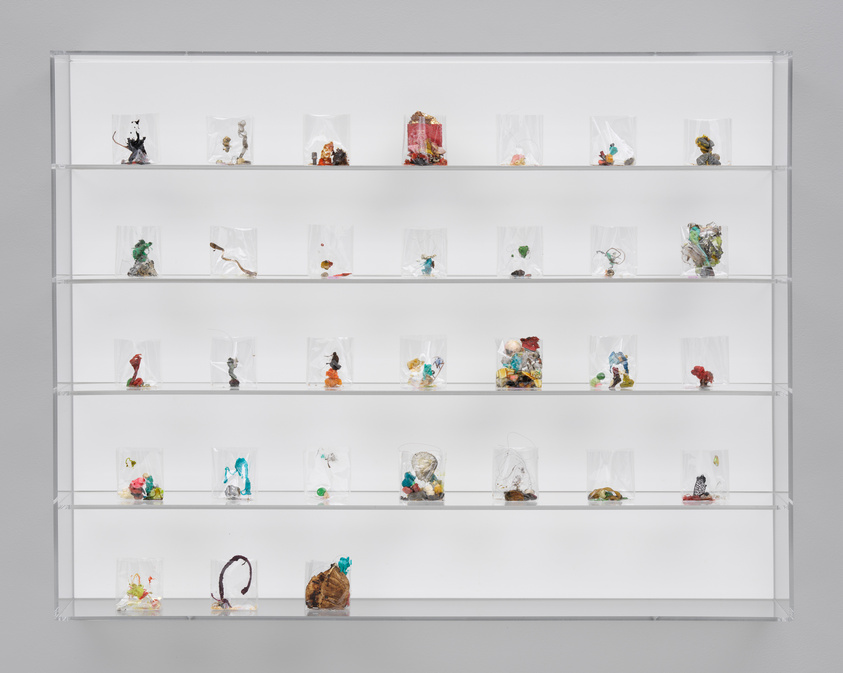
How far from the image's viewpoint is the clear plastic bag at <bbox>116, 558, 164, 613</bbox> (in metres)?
2.34

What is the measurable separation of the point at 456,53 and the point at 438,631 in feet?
5.93

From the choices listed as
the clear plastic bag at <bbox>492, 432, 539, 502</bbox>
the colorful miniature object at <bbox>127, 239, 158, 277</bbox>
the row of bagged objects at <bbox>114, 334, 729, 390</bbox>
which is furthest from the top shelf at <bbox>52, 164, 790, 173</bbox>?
the clear plastic bag at <bbox>492, 432, 539, 502</bbox>

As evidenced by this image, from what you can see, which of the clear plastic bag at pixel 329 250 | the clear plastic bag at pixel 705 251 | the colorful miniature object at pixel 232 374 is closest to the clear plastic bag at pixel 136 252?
the colorful miniature object at pixel 232 374

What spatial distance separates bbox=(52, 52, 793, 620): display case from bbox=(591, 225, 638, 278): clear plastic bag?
4.9 inches

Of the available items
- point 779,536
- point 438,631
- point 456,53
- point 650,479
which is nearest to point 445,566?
point 438,631

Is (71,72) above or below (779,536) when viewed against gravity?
above

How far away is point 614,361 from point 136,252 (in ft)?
4.93

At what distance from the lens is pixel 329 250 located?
2355 mm

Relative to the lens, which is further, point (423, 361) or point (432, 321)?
point (432, 321)

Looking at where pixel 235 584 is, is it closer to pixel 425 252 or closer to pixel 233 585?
pixel 233 585

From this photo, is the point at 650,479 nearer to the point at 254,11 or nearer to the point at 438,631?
the point at 438,631

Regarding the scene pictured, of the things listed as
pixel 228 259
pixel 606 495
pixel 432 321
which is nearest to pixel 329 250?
pixel 228 259

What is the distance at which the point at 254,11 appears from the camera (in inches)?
95.2

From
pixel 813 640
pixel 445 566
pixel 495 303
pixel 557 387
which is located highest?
pixel 495 303
